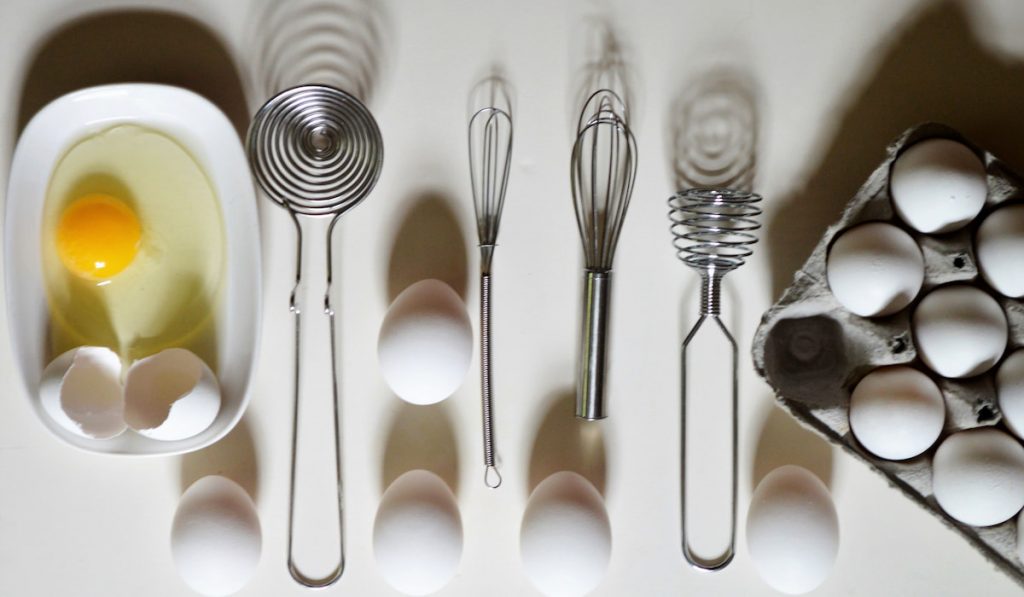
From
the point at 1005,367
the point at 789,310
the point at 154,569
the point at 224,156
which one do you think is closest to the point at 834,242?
the point at 789,310

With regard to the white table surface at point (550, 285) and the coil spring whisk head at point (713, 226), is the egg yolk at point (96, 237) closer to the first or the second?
the white table surface at point (550, 285)

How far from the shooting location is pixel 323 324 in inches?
35.4

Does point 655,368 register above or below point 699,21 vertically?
below

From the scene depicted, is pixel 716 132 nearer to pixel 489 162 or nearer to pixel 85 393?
pixel 489 162

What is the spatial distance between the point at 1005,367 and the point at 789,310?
216 mm

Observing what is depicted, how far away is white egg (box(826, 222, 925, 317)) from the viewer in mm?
774

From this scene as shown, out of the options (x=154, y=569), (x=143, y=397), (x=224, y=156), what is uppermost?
(x=224, y=156)

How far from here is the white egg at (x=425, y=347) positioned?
2.64 ft

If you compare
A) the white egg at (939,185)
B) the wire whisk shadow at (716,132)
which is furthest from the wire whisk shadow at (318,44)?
the white egg at (939,185)

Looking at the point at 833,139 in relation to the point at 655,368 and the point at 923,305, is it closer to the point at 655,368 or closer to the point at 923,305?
the point at 923,305

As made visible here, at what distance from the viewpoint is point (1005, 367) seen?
2.62 feet

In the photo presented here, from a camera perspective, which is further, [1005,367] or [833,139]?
[833,139]

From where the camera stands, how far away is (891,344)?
2.68 ft

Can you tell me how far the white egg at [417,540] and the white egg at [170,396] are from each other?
0.71ft
